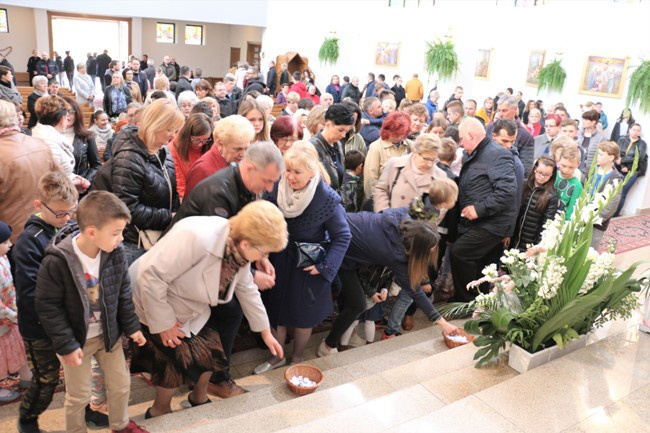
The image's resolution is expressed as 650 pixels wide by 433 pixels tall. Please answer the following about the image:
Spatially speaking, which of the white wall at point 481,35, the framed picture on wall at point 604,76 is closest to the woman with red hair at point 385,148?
the white wall at point 481,35

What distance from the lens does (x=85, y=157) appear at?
499 cm

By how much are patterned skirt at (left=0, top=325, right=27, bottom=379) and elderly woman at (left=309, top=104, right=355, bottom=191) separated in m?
2.39

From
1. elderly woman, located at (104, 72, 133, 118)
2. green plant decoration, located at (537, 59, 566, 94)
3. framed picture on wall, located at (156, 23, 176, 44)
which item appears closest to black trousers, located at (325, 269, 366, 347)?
elderly woman, located at (104, 72, 133, 118)

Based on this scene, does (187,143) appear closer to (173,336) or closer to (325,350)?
(173,336)

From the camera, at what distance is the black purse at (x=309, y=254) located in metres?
3.58

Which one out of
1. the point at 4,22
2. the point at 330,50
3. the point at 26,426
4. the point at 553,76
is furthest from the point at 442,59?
the point at 4,22

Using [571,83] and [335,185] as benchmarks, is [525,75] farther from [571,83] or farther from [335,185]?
[335,185]

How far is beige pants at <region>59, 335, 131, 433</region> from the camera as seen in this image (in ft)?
8.62

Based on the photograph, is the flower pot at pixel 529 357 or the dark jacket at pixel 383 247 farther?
the dark jacket at pixel 383 247

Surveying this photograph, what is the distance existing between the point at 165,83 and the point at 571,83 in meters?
9.07

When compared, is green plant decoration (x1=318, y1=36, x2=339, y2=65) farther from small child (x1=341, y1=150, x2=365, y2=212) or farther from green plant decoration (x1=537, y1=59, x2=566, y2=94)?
small child (x1=341, y1=150, x2=365, y2=212)

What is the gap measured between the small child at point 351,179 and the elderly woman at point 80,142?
2.25 metres

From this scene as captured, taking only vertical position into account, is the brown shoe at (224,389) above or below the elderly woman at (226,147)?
below

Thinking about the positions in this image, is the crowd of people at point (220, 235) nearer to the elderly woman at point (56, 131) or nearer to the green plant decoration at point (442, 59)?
the elderly woman at point (56, 131)
